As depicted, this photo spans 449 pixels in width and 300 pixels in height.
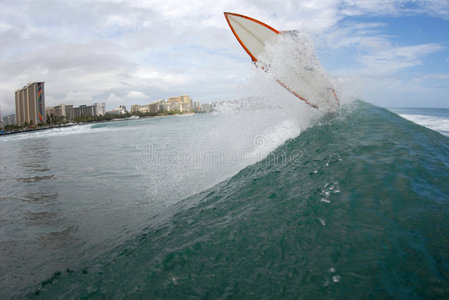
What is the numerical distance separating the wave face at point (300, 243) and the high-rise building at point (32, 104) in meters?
134

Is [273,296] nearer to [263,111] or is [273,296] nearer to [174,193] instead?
[174,193]

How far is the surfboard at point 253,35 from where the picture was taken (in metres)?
8.75

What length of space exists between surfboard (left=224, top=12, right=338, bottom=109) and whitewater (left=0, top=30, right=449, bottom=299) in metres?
3.45

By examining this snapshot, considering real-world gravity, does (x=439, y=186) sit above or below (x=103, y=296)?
above

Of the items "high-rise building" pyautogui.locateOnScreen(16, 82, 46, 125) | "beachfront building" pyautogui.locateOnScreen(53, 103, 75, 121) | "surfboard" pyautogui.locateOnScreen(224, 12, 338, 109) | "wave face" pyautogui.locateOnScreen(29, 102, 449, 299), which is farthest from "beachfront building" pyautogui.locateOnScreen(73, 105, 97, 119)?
"wave face" pyautogui.locateOnScreen(29, 102, 449, 299)

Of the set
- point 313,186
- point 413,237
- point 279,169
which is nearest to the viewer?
point 413,237

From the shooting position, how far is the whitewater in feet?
7.52

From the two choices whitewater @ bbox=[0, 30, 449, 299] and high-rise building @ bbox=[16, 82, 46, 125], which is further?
high-rise building @ bbox=[16, 82, 46, 125]

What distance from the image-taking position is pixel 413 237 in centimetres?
266

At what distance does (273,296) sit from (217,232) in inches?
48.2

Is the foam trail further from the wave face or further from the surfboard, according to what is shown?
the wave face

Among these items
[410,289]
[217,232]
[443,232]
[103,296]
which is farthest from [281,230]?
[103,296]

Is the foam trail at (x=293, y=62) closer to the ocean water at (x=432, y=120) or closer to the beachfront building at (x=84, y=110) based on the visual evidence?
the ocean water at (x=432, y=120)

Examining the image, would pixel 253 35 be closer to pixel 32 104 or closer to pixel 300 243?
pixel 300 243
